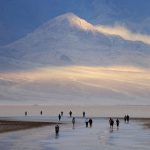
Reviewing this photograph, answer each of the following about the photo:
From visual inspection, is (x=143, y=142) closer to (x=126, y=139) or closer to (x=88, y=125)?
(x=126, y=139)

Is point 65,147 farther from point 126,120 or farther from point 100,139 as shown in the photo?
point 126,120

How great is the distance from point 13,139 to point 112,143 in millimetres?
11474

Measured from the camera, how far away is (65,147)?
173 feet

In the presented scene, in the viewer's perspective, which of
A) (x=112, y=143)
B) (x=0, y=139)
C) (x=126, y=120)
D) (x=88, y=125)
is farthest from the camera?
(x=126, y=120)

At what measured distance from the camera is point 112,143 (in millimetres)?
56344

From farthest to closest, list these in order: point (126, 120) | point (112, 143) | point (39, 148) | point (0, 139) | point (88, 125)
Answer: point (126, 120), point (88, 125), point (0, 139), point (112, 143), point (39, 148)

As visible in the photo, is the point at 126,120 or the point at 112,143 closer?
the point at 112,143

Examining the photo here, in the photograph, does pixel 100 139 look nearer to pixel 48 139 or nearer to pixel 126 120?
pixel 48 139

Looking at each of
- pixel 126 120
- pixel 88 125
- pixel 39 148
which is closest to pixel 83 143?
pixel 39 148

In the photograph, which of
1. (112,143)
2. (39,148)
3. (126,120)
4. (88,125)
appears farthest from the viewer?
(126,120)

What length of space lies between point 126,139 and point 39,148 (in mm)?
13385

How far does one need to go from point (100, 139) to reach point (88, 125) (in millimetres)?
27837

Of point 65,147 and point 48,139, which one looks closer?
point 65,147

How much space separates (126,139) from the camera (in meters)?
61.4
